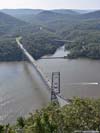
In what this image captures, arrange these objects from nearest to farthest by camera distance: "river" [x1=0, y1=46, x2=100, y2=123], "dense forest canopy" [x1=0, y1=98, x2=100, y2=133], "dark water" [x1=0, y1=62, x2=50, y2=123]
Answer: "dense forest canopy" [x1=0, y1=98, x2=100, y2=133] → "dark water" [x1=0, y1=62, x2=50, y2=123] → "river" [x1=0, y1=46, x2=100, y2=123]

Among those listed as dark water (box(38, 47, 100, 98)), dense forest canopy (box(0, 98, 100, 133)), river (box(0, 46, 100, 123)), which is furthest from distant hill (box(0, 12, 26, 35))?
dense forest canopy (box(0, 98, 100, 133))

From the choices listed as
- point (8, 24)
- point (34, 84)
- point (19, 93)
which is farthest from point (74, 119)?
point (8, 24)

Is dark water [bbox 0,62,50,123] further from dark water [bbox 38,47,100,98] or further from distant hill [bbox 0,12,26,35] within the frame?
distant hill [bbox 0,12,26,35]

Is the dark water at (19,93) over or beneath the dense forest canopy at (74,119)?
beneath

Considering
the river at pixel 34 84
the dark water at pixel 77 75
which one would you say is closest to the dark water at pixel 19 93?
the river at pixel 34 84

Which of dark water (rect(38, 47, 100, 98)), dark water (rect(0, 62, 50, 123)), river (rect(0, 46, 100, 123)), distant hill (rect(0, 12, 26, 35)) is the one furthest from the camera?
distant hill (rect(0, 12, 26, 35))

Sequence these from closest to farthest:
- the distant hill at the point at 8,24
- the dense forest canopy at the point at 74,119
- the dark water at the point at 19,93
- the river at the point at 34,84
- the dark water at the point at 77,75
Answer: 1. the dense forest canopy at the point at 74,119
2. the dark water at the point at 19,93
3. the river at the point at 34,84
4. the dark water at the point at 77,75
5. the distant hill at the point at 8,24

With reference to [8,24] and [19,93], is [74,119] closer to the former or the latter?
[19,93]

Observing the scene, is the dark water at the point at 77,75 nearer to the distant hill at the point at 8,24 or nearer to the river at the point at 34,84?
the river at the point at 34,84
